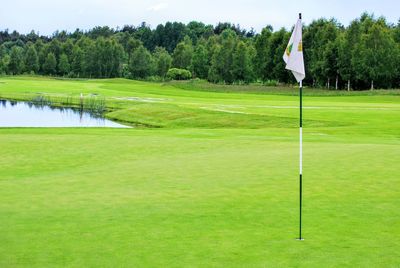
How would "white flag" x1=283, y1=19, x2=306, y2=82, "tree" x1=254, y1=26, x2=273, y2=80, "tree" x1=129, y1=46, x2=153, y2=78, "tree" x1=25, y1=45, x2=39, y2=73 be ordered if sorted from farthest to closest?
1. "tree" x1=25, y1=45, x2=39, y2=73
2. "tree" x1=129, y1=46, x2=153, y2=78
3. "tree" x1=254, y1=26, x2=273, y2=80
4. "white flag" x1=283, y1=19, x2=306, y2=82

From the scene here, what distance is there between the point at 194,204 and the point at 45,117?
48471 millimetres

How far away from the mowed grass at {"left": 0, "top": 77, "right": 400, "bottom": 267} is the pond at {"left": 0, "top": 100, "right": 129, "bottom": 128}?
2691cm

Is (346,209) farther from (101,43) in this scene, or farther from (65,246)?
(101,43)

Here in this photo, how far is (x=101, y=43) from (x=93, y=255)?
162239 millimetres

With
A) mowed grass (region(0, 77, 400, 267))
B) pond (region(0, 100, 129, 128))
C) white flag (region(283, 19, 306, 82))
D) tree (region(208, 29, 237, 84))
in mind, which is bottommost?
pond (region(0, 100, 129, 128))

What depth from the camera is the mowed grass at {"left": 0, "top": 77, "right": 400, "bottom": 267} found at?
9.23 meters

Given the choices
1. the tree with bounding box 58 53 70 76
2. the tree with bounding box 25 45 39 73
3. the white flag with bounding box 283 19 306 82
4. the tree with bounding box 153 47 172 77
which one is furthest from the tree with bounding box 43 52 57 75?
the white flag with bounding box 283 19 306 82

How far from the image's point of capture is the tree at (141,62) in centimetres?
15680

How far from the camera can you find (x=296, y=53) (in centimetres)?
1040

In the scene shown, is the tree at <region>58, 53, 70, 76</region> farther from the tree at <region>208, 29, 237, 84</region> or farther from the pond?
the pond

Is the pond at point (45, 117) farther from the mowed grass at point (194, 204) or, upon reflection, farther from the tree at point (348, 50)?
the tree at point (348, 50)

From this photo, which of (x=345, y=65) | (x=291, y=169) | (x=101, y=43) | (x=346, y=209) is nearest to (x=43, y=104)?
(x=345, y=65)

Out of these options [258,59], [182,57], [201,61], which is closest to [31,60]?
[182,57]

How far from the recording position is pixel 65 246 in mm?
9664
